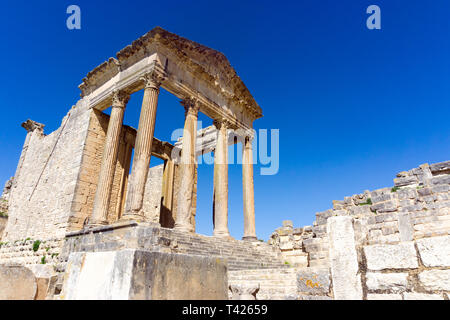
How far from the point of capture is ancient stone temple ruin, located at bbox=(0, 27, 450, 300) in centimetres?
309

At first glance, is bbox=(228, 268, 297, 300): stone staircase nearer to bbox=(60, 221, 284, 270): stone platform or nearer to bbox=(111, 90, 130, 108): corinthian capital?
bbox=(60, 221, 284, 270): stone platform

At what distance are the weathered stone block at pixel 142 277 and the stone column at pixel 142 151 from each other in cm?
748

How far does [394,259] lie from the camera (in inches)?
133

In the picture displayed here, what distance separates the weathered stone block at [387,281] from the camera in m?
3.31

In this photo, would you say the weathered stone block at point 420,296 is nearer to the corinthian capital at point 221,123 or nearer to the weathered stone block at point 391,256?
the weathered stone block at point 391,256

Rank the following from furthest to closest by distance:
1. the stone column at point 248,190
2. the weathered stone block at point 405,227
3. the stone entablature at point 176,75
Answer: the stone column at point 248,190 < the stone entablature at point 176,75 < the weathered stone block at point 405,227

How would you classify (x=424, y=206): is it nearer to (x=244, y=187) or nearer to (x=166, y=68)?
(x=244, y=187)

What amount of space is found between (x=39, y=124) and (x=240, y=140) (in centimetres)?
1285

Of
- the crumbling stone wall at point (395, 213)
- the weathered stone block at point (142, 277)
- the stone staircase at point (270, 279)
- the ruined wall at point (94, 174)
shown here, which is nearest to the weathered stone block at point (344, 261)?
the weathered stone block at point (142, 277)

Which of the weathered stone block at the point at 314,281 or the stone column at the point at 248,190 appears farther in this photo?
the stone column at the point at 248,190

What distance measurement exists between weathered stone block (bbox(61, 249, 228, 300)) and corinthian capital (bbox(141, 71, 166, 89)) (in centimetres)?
1011

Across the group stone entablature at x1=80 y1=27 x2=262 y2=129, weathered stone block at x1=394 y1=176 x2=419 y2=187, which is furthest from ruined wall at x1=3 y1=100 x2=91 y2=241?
weathered stone block at x1=394 y1=176 x2=419 y2=187

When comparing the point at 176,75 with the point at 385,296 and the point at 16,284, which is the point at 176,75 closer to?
the point at 16,284
